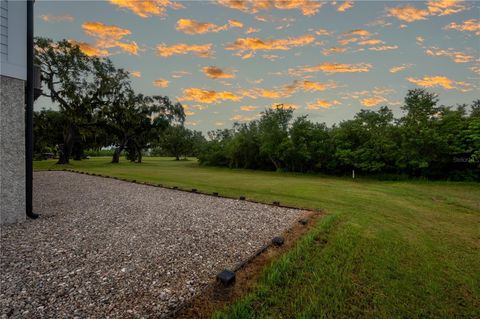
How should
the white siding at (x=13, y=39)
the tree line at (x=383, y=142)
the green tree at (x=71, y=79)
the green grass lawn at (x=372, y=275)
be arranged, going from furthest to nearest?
the green tree at (x=71, y=79)
the tree line at (x=383, y=142)
the white siding at (x=13, y=39)
the green grass lawn at (x=372, y=275)

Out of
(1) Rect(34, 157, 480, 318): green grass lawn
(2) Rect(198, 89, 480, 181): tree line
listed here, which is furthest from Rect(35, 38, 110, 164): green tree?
(1) Rect(34, 157, 480, 318): green grass lawn

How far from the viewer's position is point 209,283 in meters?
2.83

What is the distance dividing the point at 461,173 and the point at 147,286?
22.0 meters

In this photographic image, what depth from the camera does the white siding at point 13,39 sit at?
463 cm

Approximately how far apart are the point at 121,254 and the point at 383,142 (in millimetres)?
20454

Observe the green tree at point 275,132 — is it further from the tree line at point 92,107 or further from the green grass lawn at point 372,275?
the green grass lawn at point 372,275

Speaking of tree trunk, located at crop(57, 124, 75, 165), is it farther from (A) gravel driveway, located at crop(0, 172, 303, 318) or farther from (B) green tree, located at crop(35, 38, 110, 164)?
(A) gravel driveway, located at crop(0, 172, 303, 318)

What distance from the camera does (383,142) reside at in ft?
58.7

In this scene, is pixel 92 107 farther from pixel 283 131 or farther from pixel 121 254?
pixel 121 254

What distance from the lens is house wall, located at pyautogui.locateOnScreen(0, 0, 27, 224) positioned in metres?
4.66

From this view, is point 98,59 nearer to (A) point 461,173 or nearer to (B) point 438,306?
(B) point 438,306

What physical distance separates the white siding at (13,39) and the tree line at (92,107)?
22.5 m

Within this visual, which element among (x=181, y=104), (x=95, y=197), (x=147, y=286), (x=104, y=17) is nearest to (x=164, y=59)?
(x=104, y=17)

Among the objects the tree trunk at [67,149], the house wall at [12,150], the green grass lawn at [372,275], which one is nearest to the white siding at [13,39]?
the house wall at [12,150]
